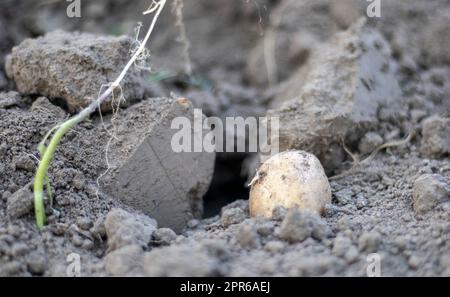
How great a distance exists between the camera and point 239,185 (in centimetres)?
290

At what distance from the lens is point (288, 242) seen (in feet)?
5.69

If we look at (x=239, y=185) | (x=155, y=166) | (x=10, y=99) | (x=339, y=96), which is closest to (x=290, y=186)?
(x=155, y=166)

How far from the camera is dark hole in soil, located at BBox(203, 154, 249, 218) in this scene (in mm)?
2832

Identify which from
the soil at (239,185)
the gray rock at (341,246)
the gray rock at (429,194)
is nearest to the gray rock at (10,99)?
the soil at (239,185)

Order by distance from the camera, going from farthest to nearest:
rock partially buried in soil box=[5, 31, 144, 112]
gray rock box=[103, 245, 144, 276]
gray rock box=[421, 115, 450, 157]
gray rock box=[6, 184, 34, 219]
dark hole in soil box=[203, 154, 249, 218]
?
dark hole in soil box=[203, 154, 249, 218] < gray rock box=[421, 115, 450, 157] < rock partially buried in soil box=[5, 31, 144, 112] < gray rock box=[6, 184, 34, 219] < gray rock box=[103, 245, 144, 276]

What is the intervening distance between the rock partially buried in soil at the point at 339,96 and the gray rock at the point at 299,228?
671mm

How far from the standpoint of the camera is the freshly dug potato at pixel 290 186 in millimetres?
Answer: 2008

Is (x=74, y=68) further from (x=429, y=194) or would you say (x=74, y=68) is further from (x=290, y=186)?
(x=429, y=194)

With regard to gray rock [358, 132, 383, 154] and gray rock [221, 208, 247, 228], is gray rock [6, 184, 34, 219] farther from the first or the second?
gray rock [358, 132, 383, 154]

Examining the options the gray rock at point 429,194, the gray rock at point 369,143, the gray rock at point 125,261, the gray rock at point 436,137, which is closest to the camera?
the gray rock at point 125,261

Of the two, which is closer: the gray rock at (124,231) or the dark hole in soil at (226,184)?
the gray rock at (124,231)

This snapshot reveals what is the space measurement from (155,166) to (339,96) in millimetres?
873

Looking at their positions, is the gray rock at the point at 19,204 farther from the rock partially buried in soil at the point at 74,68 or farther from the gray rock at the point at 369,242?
the gray rock at the point at 369,242

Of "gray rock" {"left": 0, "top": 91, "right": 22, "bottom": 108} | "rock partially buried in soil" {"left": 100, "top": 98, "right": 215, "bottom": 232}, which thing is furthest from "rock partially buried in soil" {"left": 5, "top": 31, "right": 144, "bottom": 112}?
"rock partially buried in soil" {"left": 100, "top": 98, "right": 215, "bottom": 232}
